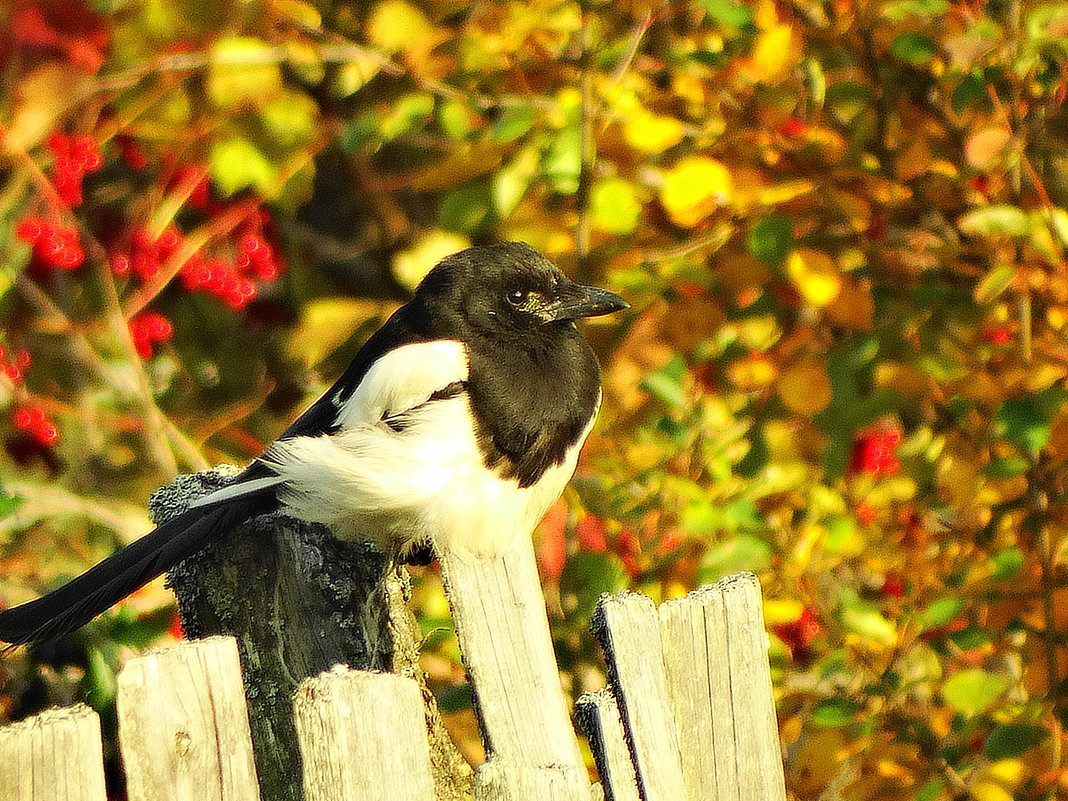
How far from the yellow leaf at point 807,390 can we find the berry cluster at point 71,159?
157cm

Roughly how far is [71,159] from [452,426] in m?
1.27

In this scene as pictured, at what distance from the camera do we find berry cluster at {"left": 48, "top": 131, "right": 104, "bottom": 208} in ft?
9.61

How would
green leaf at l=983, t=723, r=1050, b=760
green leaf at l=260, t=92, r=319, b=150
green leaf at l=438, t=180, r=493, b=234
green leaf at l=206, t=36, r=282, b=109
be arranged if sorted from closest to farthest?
green leaf at l=983, t=723, r=1050, b=760, green leaf at l=438, t=180, r=493, b=234, green leaf at l=206, t=36, r=282, b=109, green leaf at l=260, t=92, r=319, b=150

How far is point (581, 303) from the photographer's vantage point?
7.63ft

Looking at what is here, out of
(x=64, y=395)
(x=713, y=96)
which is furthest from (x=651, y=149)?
(x=64, y=395)

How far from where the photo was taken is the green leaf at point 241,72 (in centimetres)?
259

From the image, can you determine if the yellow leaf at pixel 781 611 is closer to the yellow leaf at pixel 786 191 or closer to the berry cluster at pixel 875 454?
the berry cluster at pixel 875 454

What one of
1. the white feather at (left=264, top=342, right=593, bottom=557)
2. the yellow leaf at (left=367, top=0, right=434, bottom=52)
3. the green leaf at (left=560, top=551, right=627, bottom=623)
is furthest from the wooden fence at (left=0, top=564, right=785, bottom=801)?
the yellow leaf at (left=367, top=0, right=434, bottom=52)

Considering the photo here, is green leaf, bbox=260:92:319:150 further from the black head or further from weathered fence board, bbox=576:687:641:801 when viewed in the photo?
weathered fence board, bbox=576:687:641:801

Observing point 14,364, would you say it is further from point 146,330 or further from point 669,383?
point 669,383

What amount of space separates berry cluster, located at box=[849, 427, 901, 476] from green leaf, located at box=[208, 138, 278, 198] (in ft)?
4.42

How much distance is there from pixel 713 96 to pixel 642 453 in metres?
0.65

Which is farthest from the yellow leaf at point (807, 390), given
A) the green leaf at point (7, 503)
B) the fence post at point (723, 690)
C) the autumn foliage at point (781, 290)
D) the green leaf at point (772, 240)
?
the green leaf at point (7, 503)

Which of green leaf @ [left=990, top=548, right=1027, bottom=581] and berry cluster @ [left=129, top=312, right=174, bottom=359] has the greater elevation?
berry cluster @ [left=129, top=312, right=174, bottom=359]
